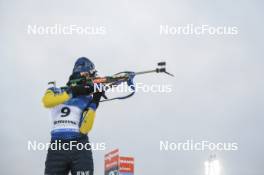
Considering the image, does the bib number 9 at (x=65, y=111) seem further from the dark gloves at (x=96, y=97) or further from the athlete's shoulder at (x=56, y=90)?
the dark gloves at (x=96, y=97)

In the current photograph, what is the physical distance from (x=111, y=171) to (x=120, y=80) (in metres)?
6.13

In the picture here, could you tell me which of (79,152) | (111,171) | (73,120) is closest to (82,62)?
(73,120)

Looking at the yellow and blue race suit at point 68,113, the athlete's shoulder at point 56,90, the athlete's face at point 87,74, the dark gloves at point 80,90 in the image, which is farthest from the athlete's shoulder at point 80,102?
the athlete's face at point 87,74

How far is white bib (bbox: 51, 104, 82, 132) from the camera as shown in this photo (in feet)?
25.1

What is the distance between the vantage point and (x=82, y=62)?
25.9 feet

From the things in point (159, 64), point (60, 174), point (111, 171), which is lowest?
point (60, 174)

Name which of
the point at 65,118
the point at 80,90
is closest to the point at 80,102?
the point at 80,90

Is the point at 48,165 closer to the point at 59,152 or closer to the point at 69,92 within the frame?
the point at 59,152

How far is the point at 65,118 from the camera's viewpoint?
7.68 m

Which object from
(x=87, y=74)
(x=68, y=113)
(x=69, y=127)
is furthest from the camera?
(x=87, y=74)

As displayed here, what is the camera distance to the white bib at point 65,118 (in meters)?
7.64

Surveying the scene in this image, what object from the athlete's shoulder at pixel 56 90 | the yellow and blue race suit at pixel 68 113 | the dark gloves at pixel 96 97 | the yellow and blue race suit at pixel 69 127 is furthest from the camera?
the athlete's shoulder at pixel 56 90

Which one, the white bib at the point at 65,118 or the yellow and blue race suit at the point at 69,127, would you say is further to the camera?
the white bib at the point at 65,118

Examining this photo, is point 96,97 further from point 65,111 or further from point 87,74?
point 65,111
